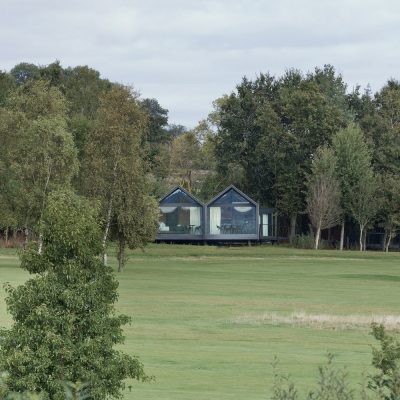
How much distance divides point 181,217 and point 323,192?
13.2 m

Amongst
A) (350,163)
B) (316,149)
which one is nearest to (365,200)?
(350,163)

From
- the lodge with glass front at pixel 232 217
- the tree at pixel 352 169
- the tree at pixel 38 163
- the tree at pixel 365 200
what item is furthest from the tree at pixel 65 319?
the lodge with glass front at pixel 232 217

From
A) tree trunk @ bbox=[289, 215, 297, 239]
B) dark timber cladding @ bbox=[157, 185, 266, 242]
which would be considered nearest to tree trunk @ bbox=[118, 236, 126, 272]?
dark timber cladding @ bbox=[157, 185, 266, 242]

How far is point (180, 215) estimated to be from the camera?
107562 mm

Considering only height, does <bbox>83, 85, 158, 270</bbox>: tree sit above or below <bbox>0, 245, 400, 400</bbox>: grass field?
above

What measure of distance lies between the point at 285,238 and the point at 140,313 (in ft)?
239

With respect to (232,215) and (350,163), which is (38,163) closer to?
(232,215)

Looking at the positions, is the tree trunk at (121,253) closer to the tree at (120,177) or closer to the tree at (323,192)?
the tree at (120,177)

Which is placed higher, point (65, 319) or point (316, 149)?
point (316, 149)

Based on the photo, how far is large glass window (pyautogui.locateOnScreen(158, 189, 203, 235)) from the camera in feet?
351

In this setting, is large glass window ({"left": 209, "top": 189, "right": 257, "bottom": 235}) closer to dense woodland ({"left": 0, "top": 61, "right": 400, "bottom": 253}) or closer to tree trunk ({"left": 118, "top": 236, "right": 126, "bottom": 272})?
dense woodland ({"left": 0, "top": 61, "right": 400, "bottom": 253})

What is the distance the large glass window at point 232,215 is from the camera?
108375 millimetres

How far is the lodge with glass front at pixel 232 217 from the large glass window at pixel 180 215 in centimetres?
110

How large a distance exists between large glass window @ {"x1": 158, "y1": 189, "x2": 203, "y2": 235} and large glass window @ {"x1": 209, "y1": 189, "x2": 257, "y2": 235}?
1.38m
